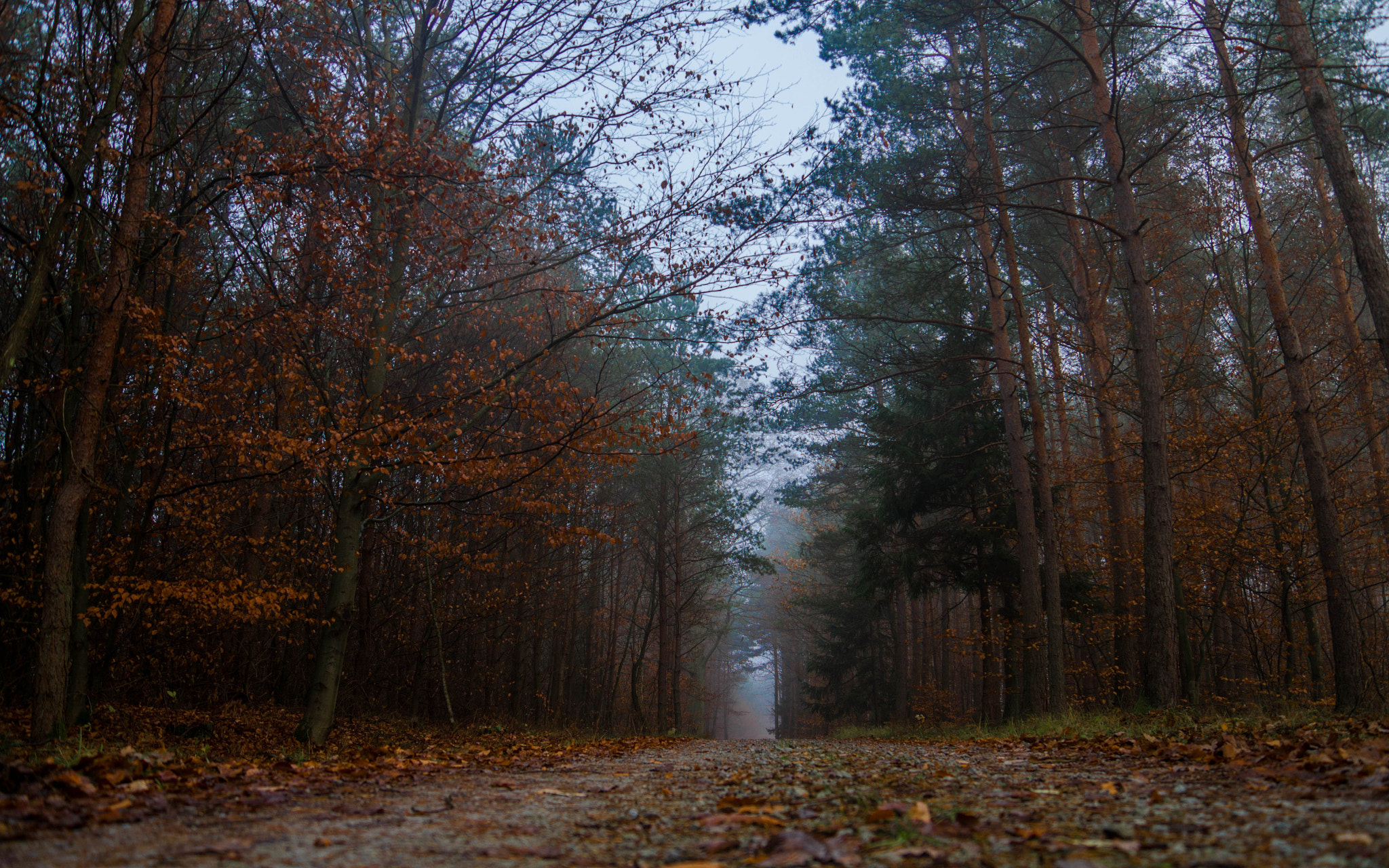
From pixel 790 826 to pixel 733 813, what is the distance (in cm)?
38

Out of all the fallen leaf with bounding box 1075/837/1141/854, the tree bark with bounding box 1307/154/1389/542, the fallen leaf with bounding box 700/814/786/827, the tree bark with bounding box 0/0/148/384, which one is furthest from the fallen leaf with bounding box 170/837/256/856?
the tree bark with bounding box 1307/154/1389/542

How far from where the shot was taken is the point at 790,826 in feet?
8.66

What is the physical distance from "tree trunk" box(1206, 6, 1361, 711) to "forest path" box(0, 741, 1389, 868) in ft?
21.2

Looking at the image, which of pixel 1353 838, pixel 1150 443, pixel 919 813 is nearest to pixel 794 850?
pixel 919 813

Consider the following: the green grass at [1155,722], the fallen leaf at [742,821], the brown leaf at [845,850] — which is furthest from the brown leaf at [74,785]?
the green grass at [1155,722]

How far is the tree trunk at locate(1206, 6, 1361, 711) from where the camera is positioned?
8.42 m

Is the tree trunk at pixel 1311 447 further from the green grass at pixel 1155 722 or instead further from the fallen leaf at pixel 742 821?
the fallen leaf at pixel 742 821

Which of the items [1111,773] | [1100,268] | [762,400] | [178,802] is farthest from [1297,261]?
[178,802]

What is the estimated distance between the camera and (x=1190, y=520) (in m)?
12.6

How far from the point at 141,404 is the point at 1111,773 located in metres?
9.58

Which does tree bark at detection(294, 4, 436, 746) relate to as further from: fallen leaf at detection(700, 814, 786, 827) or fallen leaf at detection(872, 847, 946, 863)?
fallen leaf at detection(872, 847, 946, 863)

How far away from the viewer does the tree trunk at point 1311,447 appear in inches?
332

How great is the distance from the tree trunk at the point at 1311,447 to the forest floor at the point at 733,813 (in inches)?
189

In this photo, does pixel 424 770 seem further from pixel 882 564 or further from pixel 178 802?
pixel 882 564
